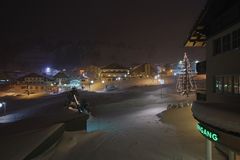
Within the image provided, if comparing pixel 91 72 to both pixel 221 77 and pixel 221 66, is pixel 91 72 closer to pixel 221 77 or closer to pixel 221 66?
pixel 221 77

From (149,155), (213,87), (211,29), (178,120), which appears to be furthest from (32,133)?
(178,120)

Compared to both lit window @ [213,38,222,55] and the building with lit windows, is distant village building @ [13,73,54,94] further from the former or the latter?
lit window @ [213,38,222,55]

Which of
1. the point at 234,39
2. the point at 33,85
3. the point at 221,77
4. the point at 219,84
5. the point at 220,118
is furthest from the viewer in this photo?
the point at 33,85

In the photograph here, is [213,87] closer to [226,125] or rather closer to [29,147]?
[226,125]

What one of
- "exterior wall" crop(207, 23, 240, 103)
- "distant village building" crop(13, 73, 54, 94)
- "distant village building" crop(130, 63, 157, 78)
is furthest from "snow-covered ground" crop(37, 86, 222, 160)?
"distant village building" crop(130, 63, 157, 78)

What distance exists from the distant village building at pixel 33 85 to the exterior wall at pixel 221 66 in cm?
7422

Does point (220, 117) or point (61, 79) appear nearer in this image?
point (220, 117)

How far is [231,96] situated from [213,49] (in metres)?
3.84

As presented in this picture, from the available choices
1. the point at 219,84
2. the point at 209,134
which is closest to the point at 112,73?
the point at 219,84

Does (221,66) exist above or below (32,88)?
above

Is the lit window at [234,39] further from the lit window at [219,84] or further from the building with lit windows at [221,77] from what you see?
the lit window at [219,84]

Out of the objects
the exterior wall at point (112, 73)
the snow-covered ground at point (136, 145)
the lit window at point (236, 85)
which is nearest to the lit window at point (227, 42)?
the lit window at point (236, 85)

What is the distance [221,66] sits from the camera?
637 inches

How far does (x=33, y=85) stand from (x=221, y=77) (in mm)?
82262
